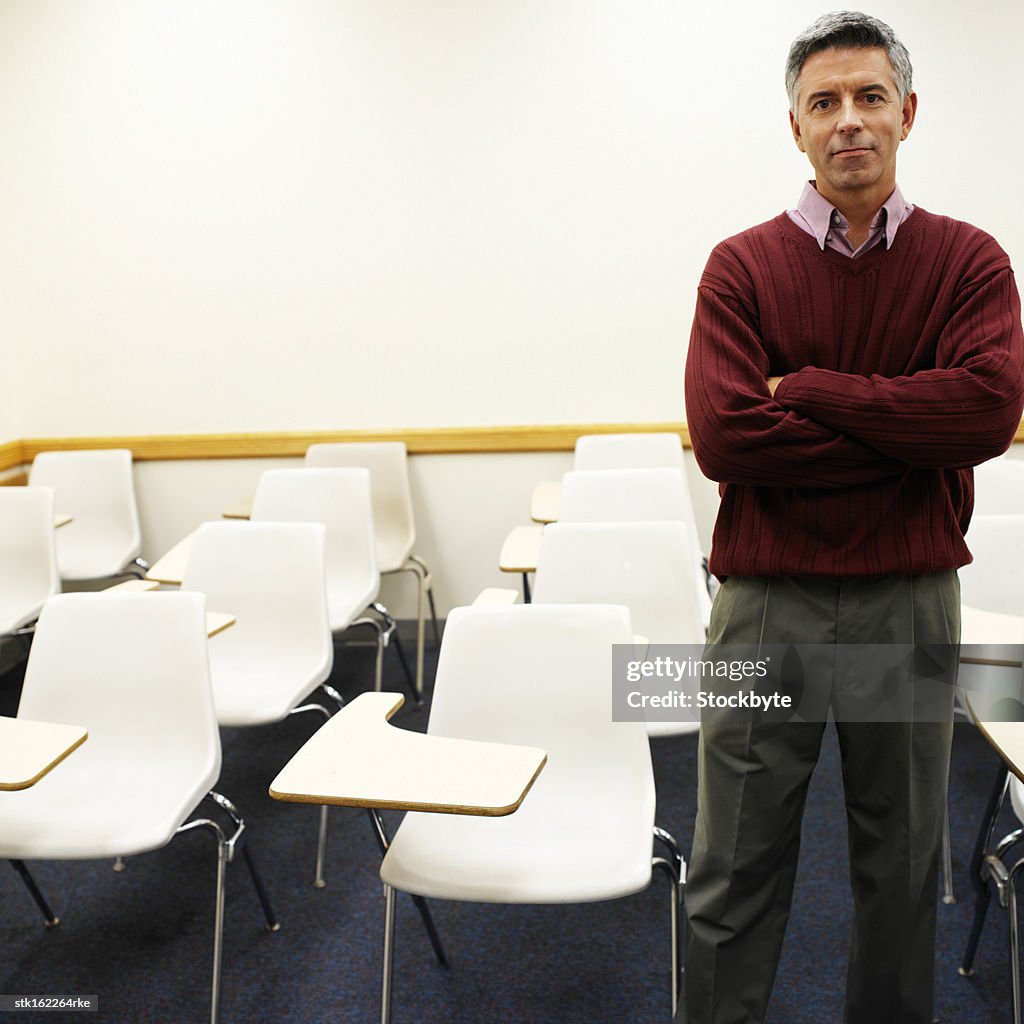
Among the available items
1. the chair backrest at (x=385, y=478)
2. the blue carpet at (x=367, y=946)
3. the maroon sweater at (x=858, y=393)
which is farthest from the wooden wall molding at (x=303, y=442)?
the maroon sweater at (x=858, y=393)

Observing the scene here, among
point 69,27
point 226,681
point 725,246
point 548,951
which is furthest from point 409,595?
point 725,246

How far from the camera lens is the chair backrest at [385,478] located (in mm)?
4062

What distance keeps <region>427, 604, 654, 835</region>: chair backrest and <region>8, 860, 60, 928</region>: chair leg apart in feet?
3.52

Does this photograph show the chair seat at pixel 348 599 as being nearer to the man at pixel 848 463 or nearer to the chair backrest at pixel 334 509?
the chair backrest at pixel 334 509

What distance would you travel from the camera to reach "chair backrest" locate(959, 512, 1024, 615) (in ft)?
8.62

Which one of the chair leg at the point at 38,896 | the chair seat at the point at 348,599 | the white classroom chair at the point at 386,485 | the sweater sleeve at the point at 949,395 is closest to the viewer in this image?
the sweater sleeve at the point at 949,395

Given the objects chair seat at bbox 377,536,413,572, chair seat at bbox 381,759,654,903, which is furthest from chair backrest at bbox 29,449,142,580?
chair seat at bbox 381,759,654,903

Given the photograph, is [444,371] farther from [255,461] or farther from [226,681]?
[226,681]

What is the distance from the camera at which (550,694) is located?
2.06 meters

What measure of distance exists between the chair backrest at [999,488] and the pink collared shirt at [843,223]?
1.89 metres

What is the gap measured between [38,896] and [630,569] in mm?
1668

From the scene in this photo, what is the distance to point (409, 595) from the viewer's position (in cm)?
436

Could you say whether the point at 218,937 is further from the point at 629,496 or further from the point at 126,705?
the point at 629,496

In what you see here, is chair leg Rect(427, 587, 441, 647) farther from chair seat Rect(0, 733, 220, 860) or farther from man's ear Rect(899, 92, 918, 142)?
man's ear Rect(899, 92, 918, 142)
